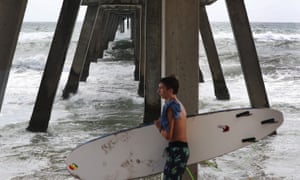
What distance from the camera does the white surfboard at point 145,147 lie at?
3.27 m

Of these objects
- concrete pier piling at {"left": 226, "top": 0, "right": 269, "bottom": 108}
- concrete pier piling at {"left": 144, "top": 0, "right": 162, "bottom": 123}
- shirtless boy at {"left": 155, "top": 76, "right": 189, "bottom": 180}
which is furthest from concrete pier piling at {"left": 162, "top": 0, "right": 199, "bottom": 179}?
concrete pier piling at {"left": 144, "top": 0, "right": 162, "bottom": 123}

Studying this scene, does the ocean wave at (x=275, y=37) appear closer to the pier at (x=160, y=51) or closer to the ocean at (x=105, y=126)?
the ocean at (x=105, y=126)

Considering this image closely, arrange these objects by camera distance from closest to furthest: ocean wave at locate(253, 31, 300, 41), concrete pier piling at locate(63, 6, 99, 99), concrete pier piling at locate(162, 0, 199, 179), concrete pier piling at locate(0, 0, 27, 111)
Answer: concrete pier piling at locate(162, 0, 199, 179)
concrete pier piling at locate(0, 0, 27, 111)
concrete pier piling at locate(63, 6, 99, 99)
ocean wave at locate(253, 31, 300, 41)

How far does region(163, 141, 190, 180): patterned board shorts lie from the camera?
9.64 ft

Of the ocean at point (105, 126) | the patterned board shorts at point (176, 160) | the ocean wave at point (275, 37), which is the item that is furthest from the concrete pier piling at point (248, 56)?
the ocean wave at point (275, 37)

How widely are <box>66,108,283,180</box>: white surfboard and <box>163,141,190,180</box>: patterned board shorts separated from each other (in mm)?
275

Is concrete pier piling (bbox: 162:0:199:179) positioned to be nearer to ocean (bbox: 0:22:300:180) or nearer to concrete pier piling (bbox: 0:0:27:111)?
ocean (bbox: 0:22:300:180)

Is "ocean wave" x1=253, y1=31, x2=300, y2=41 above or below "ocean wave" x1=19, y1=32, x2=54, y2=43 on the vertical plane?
above

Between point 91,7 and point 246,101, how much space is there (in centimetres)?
416

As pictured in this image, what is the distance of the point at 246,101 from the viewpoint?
855 cm

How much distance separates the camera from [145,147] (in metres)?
3.30

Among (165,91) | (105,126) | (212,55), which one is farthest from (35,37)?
(165,91)

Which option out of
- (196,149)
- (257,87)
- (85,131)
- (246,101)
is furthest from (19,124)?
(246,101)

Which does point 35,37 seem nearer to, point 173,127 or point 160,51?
point 160,51
